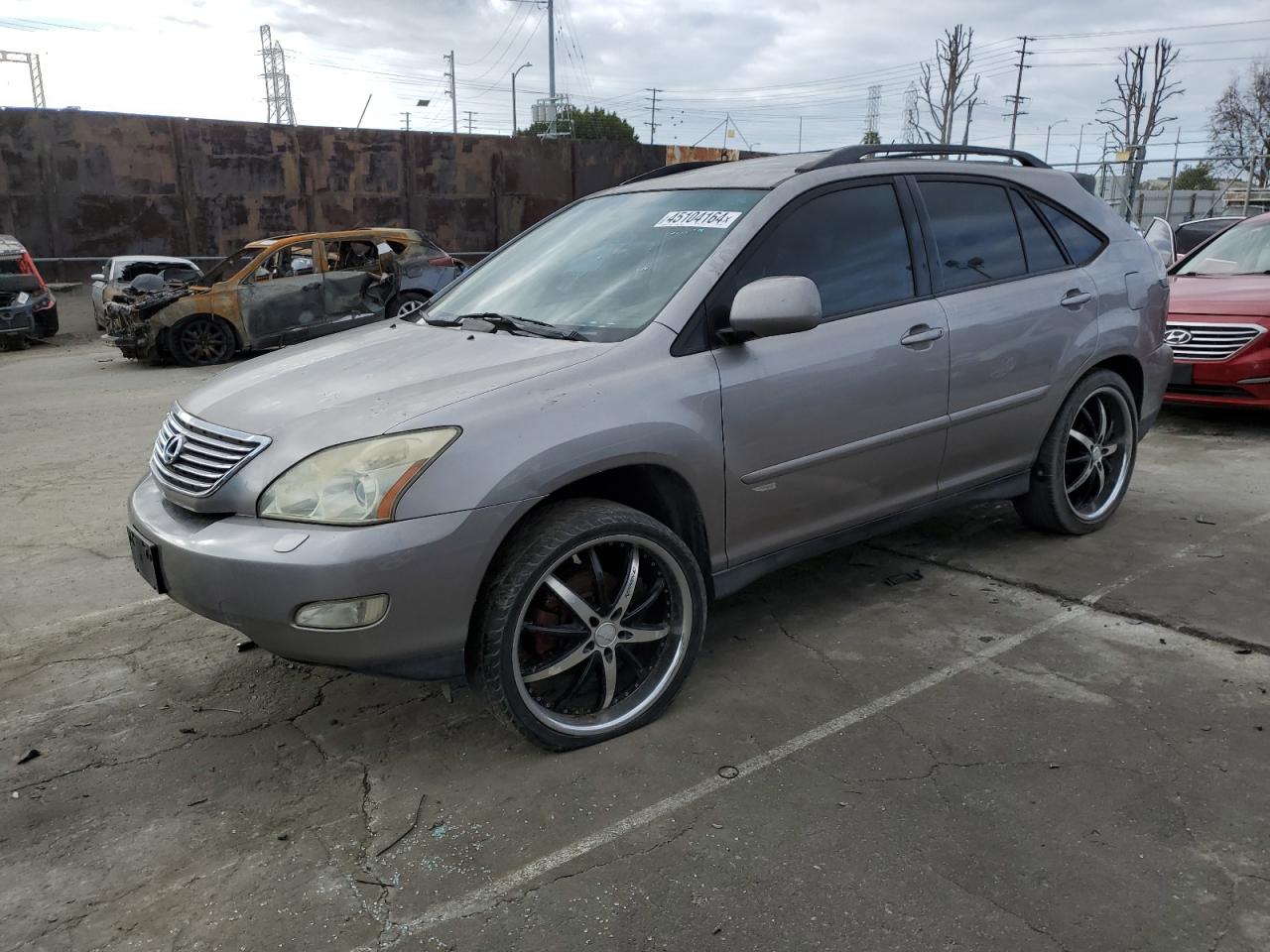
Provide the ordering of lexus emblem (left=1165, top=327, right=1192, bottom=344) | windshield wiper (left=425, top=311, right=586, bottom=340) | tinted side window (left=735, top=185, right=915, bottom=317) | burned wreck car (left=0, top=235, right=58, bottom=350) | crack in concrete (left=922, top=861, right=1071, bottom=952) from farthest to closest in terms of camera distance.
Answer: burned wreck car (left=0, top=235, right=58, bottom=350) → lexus emblem (left=1165, top=327, right=1192, bottom=344) → tinted side window (left=735, top=185, right=915, bottom=317) → windshield wiper (left=425, top=311, right=586, bottom=340) → crack in concrete (left=922, top=861, right=1071, bottom=952)

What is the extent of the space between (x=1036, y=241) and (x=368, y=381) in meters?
3.02

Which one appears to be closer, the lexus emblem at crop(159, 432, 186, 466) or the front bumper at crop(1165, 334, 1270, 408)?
the lexus emblem at crop(159, 432, 186, 466)

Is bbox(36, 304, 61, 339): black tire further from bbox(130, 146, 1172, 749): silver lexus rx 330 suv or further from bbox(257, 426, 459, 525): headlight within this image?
bbox(257, 426, 459, 525): headlight

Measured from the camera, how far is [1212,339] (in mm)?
6926

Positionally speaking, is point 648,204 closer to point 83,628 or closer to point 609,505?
point 609,505

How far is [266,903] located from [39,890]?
1.96ft

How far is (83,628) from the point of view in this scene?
3.98 meters

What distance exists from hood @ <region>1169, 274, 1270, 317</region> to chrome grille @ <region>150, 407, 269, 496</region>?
6334 millimetres

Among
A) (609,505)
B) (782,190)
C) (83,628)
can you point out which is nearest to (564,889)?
(609,505)

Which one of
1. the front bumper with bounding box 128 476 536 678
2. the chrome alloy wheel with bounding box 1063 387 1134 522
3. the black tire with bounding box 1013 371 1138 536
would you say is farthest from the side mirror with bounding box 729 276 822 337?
the chrome alloy wheel with bounding box 1063 387 1134 522

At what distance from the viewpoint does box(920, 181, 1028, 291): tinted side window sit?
12.9 ft

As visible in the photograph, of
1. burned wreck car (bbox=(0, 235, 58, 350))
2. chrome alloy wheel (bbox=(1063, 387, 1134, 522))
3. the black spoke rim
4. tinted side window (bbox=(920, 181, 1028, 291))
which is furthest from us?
burned wreck car (bbox=(0, 235, 58, 350))

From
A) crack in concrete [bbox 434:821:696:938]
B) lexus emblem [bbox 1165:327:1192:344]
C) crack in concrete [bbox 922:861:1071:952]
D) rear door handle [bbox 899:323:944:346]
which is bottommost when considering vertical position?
crack in concrete [bbox 434:821:696:938]

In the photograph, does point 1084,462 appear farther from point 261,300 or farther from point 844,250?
point 261,300
